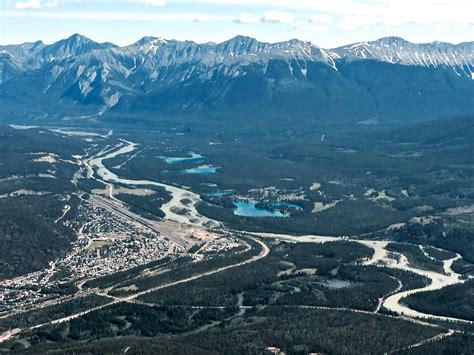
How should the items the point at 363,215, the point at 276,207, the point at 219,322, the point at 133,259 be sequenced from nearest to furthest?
the point at 219,322 < the point at 133,259 < the point at 363,215 < the point at 276,207

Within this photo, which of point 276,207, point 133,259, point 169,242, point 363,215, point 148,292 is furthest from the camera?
point 276,207

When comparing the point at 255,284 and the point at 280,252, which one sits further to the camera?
the point at 280,252

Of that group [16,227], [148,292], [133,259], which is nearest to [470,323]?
[148,292]

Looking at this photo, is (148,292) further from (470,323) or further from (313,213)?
(313,213)

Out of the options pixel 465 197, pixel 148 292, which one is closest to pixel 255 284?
pixel 148 292

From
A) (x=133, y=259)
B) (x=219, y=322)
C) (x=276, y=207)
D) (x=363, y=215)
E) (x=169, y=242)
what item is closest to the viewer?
(x=219, y=322)

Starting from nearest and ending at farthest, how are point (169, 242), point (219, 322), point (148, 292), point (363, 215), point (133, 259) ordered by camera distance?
point (219, 322) < point (148, 292) < point (133, 259) < point (169, 242) < point (363, 215)

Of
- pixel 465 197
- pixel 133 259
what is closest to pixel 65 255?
pixel 133 259

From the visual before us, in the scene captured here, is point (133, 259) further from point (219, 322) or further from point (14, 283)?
point (219, 322)

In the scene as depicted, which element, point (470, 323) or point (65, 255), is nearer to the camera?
point (470, 323)
